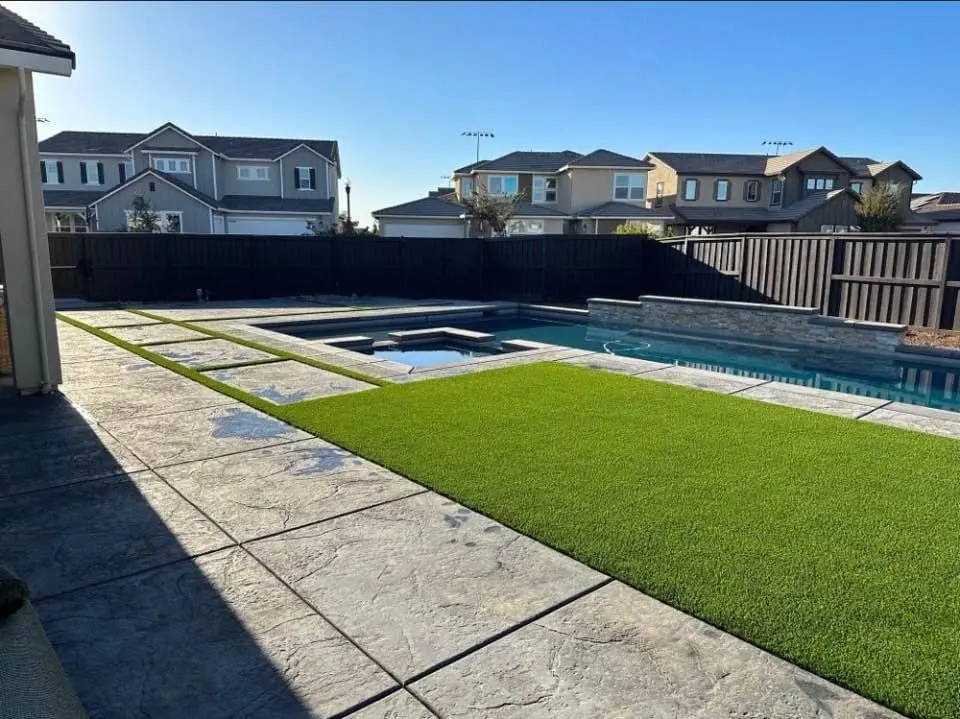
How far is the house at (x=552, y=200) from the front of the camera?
32594 millimetres

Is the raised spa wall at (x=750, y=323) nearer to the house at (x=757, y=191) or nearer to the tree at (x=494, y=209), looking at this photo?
the tree at (x=494, y=209)

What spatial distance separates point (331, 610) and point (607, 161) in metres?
33.7

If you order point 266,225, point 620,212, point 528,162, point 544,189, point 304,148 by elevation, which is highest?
point 304,148

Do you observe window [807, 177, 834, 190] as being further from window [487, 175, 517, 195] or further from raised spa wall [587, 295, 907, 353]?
raised spa wall [587, 295, 907, 353]

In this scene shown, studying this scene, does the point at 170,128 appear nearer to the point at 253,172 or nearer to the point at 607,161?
the point at 253,172

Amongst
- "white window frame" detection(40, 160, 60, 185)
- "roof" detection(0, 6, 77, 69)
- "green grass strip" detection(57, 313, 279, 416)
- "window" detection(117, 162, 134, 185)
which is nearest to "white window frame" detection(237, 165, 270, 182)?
"window" detection(117, 162, 134, 185)

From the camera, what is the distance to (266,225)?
3067cm

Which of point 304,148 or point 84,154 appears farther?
point 84,154

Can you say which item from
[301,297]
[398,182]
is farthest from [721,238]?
[398,182]

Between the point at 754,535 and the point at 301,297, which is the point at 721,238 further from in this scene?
the point at 754,535

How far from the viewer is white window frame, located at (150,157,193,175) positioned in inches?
1201

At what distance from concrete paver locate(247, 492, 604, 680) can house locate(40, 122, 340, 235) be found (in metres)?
27.9

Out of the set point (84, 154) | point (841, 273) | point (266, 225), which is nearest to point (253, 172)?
point (266, 225)

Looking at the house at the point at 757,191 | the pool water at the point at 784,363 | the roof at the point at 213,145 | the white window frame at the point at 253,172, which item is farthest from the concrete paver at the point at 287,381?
the house at the point at 757,191
